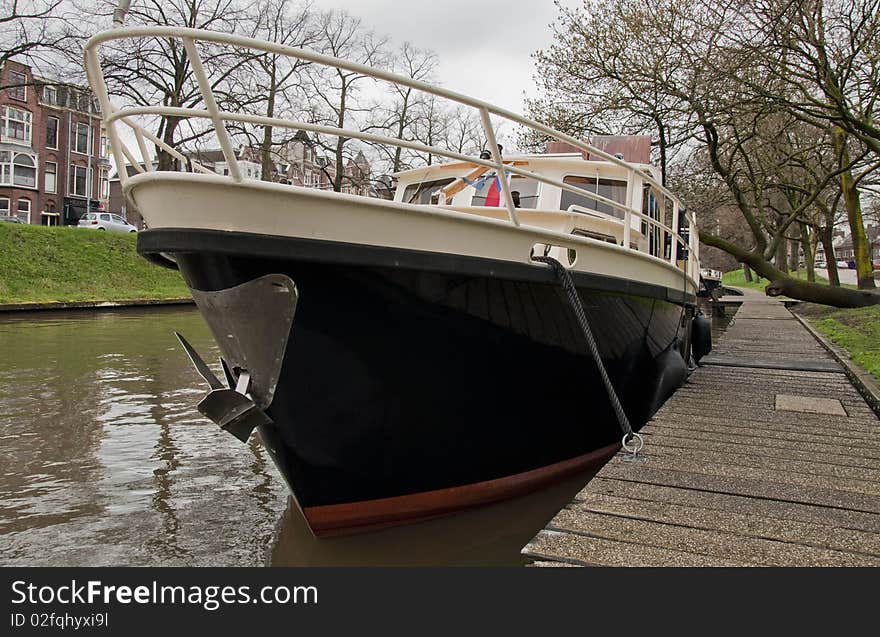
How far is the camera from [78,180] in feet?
134

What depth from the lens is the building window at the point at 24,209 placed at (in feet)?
122

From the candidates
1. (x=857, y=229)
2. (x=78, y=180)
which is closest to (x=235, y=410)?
(x=857, y=229)

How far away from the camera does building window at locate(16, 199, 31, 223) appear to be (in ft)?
122

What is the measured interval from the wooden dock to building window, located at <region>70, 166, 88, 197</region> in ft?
139

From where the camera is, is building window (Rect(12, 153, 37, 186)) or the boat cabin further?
building window (Rect(12, 153, 37, 186))

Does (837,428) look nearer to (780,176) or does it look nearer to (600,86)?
(600,86)

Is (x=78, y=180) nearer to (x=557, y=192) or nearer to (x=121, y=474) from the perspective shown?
(x=121, y=474)

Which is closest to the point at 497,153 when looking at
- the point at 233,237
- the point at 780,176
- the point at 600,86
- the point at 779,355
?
the point at 233,237

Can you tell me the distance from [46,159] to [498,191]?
3993cm

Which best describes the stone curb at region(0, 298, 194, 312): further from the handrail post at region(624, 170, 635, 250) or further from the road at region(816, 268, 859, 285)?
the road at region(816, 268, 859, 285)

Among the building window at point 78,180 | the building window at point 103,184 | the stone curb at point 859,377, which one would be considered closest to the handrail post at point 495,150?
the stone curb at point 859,377

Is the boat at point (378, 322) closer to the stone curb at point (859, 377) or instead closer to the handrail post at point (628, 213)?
the handrail post at point (628, 213)

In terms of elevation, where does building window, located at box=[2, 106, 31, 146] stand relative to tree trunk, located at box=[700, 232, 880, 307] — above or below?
above

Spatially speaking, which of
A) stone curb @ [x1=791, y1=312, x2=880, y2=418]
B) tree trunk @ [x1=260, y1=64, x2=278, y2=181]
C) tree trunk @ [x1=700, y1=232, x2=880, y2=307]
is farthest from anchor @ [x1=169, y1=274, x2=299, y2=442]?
tree trunk @ [x1=260, y1=64, x2=278, y2=181]
